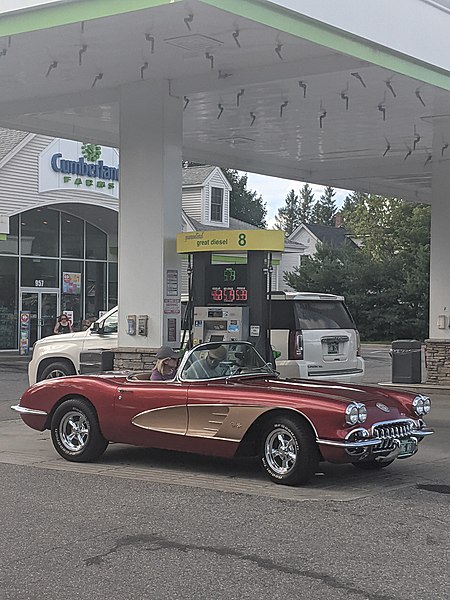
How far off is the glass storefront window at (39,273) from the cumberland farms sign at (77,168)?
2561 mm

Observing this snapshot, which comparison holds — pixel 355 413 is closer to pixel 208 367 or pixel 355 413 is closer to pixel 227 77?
pixel 208 367

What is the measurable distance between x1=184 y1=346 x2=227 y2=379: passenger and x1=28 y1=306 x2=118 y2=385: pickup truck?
21.1 ft

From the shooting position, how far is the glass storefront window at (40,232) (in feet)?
101

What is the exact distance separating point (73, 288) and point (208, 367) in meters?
23.3

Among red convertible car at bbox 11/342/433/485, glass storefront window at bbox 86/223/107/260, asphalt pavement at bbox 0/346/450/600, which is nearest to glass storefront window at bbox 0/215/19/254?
glass storefront window at bbox 86/223/107/260

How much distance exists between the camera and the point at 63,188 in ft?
101

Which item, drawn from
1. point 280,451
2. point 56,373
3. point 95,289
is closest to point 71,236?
point 95,289

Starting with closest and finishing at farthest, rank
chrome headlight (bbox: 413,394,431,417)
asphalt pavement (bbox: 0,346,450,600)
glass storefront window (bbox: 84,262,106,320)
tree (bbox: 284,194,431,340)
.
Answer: asphalt pavement (bbox: 0,346,450,600) → chrome headlight (bbox: 413,394,431,417) → glass storefront window (bbox: 84,262,106,320) → tree (bbox: 284,194,431,340)

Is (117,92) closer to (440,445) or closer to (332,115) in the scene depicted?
(332,115)

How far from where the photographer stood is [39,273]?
31.4 m

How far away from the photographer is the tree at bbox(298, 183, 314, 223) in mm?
116812

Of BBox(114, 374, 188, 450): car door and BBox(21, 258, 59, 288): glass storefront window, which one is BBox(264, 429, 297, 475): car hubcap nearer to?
BBox(114, 374, 188, 450): car door

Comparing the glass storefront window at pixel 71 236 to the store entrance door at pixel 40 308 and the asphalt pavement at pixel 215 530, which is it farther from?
Result: the asphalt pavement at pixel 215 530

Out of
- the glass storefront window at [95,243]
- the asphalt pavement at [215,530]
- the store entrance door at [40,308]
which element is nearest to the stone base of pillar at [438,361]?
the asphalt pavement at [215,530]
